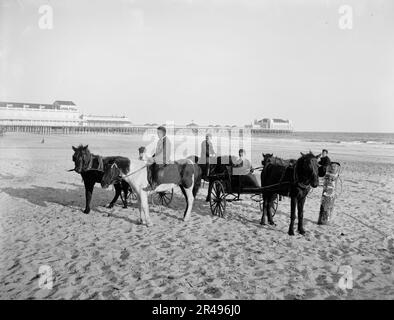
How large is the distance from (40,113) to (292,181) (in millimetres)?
123718

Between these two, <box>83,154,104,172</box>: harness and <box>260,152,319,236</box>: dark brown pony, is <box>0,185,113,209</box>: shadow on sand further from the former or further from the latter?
<box>260,152,319,236</box>: dark brown pony

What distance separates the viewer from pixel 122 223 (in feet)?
28.1

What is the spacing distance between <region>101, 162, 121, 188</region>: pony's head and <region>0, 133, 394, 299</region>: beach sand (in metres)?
1.19

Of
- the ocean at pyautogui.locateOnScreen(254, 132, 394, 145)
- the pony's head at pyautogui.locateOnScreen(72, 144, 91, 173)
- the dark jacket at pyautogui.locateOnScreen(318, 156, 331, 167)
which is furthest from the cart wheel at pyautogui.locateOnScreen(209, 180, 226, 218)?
the ocean at pyautogui.locateOnScreen(254, 132, 394, 145)

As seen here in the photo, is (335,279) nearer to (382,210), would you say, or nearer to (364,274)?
(364,274)

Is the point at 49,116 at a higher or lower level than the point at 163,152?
higher

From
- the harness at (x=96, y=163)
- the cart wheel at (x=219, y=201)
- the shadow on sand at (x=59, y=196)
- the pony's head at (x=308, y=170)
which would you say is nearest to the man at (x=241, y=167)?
the cart wheel at (x=219, y=201)

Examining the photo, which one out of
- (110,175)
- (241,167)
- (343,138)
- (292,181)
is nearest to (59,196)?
(110,175)

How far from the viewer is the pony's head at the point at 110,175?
27.7ft

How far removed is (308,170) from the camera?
7191 mm

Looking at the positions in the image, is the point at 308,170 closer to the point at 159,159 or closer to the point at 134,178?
the point at 159,159

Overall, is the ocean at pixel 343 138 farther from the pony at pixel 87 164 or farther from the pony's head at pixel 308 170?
the pony at pixel 87 164

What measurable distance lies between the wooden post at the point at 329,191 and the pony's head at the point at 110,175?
5.91m
